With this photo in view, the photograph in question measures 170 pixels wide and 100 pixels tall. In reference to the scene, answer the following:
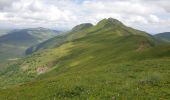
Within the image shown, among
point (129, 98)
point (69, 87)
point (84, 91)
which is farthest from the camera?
point (69, 87)

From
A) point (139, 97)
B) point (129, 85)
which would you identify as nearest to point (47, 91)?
point (129, 85)

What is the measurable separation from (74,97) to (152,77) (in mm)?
12183

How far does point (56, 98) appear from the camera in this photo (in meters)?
32.8

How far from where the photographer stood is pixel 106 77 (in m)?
46.1

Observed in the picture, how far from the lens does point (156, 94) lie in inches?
1195

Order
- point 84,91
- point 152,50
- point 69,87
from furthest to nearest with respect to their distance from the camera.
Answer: point 152,50 → point 69,87 → point 84,91

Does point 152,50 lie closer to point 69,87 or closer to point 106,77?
point 106,77

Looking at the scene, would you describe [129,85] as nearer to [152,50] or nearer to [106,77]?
[106,77]

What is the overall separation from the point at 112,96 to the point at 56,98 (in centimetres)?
638

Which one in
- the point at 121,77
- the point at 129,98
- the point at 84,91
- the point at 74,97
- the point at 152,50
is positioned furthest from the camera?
the point at 152,50

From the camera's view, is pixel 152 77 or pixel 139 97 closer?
pixel 139 97

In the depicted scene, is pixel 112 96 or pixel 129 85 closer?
pixel 112 96

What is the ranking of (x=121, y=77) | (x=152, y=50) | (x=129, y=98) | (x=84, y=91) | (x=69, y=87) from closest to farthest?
(x=129, y=98) < (x=84, y=91) < (x=69, y=87) < (x=121, y=77) < (x=152, y=50)

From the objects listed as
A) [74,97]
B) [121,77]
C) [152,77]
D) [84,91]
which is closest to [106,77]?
[121,77]
